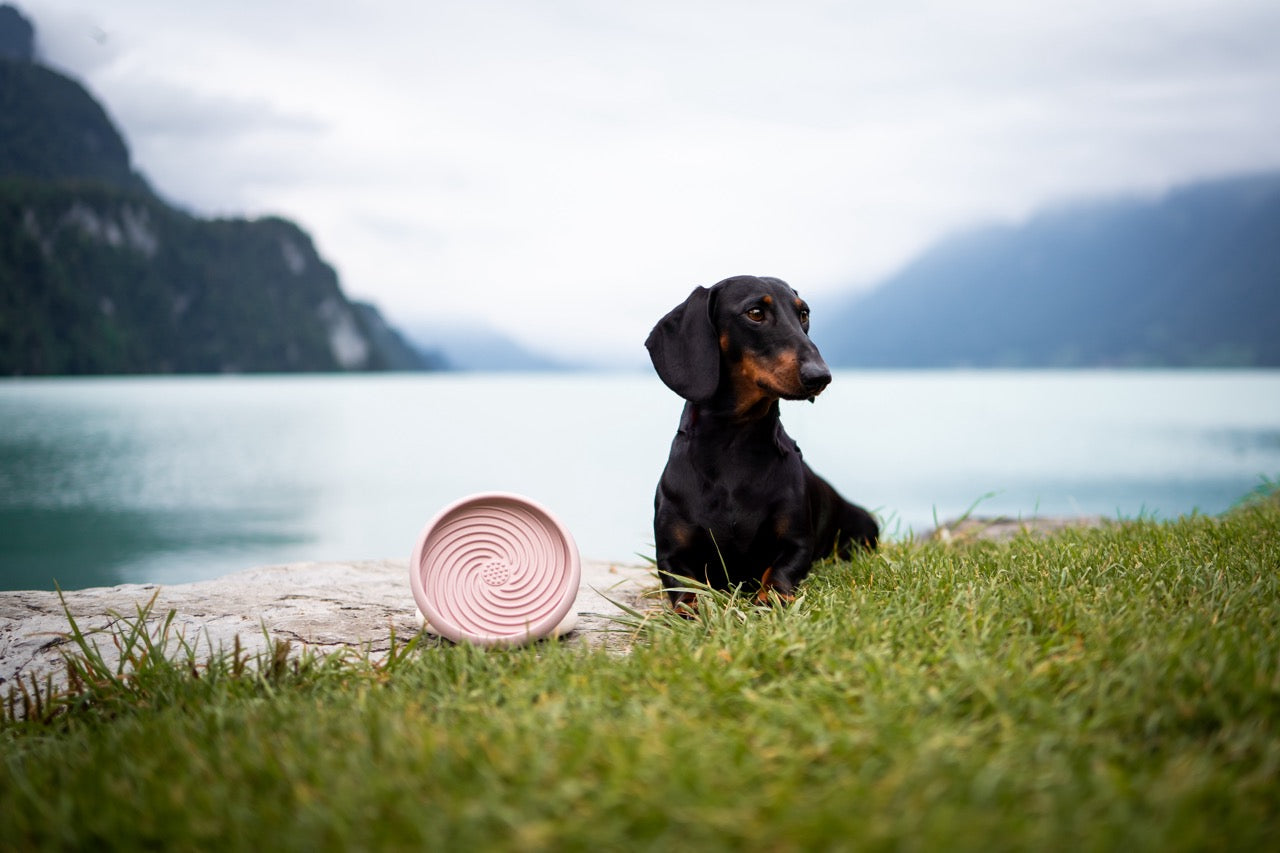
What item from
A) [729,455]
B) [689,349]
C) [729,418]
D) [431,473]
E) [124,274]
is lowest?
[431,473]

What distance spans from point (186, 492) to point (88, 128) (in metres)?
179

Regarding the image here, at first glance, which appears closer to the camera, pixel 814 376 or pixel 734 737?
pixel 734 737

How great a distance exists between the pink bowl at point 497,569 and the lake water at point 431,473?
57 cm

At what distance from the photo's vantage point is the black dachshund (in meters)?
3.51

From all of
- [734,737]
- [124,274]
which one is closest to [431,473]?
[734,737]

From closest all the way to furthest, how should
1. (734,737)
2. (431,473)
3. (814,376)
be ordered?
(734,737) < (814,376) < (431,473)

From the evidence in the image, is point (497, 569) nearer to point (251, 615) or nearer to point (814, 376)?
point (251, 615)

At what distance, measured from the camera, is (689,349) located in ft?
11.8

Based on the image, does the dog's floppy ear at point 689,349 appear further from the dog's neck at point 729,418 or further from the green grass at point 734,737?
the green grass at point 734,737

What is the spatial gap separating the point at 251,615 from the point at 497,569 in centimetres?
116

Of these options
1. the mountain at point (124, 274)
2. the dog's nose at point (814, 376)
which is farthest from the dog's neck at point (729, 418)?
the mountain at point (124, 274)

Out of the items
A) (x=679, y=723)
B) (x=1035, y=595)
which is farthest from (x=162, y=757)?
(x=1035, y=595)

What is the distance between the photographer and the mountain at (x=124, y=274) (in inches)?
4090

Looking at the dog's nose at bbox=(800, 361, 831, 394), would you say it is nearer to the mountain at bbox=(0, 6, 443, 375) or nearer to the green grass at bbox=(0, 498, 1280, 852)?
the green grass at bbox=(0, 498, 1280, 852)
